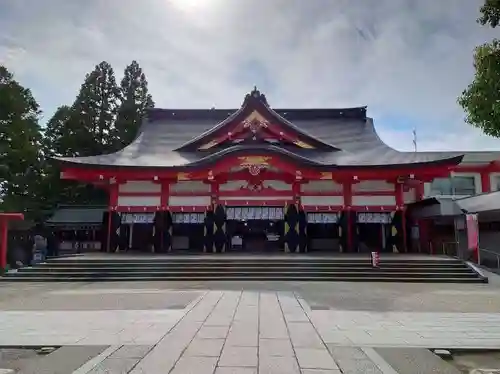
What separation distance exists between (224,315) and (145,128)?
1935 centimetres

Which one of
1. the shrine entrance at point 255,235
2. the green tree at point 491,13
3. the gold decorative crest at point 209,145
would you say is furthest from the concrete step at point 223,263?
the green tree at point 491,13

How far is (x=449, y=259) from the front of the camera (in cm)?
1420

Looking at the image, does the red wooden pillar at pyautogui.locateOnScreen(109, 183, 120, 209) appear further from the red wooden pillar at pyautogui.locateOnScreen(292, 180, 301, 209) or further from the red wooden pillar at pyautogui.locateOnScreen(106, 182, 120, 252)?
the red wooden pillar at pyautogui.locateOnScreen(292, 180, 301, 209)

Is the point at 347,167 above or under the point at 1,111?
under

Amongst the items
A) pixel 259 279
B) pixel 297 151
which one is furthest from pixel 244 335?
pixel 297 151

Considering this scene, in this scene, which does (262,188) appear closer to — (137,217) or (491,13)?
(137,217)

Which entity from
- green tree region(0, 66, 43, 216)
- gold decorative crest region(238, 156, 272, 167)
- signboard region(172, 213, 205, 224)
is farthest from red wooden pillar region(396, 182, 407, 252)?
green tree region(0, 66, 43, 216)

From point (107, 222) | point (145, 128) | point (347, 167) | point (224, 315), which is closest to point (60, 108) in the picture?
point (145, 128)

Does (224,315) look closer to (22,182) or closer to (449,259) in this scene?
(449,259)

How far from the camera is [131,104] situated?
1378 inches

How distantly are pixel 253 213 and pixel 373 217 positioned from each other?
225 inches

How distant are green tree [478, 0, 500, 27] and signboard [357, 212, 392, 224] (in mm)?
14094

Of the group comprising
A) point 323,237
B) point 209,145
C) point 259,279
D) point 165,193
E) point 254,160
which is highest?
point 209,145

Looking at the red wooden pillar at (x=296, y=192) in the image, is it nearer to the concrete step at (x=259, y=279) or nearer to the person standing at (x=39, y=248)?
the concrete step at (x=259, y=279)
